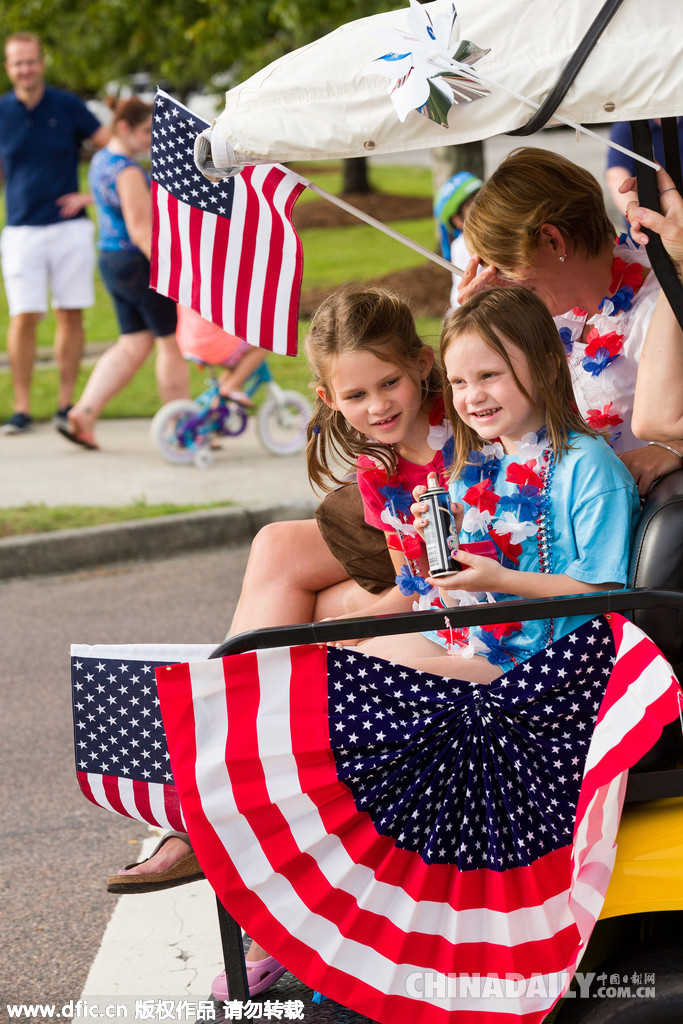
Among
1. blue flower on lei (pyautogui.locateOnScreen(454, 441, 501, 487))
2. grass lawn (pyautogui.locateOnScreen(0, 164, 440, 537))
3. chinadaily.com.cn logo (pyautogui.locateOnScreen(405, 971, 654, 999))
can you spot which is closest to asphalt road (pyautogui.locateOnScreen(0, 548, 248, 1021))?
grass lawn (pyautogui.locateOnScreen(0, 164, 440, 537))

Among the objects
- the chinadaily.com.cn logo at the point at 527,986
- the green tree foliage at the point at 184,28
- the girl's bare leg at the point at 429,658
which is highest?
the green tree foliage at the point at 184,28

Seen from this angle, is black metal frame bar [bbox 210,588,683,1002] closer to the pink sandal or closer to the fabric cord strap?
the fabric cord strap

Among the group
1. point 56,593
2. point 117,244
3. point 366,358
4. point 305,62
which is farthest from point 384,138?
point 117,244

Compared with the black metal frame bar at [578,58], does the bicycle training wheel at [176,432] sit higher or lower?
lower

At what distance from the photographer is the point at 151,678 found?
2330 millimetres

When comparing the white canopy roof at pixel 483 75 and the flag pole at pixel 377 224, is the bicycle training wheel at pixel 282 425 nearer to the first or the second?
the flag pole at pixel 377 224

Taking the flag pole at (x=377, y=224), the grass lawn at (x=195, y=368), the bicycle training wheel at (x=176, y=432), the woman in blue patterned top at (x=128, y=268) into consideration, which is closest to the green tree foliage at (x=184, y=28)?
the grass lawn at (x=195, y=368)

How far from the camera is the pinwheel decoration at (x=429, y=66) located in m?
2.02

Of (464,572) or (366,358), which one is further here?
(366,358)

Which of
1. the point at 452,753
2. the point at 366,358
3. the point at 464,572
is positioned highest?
the point at 366,358

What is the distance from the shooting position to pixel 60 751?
406 centimetres

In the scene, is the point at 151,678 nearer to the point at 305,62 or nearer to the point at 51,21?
the point at 305,62

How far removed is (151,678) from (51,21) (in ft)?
45.9

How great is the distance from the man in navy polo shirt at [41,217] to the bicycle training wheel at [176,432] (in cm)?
108
